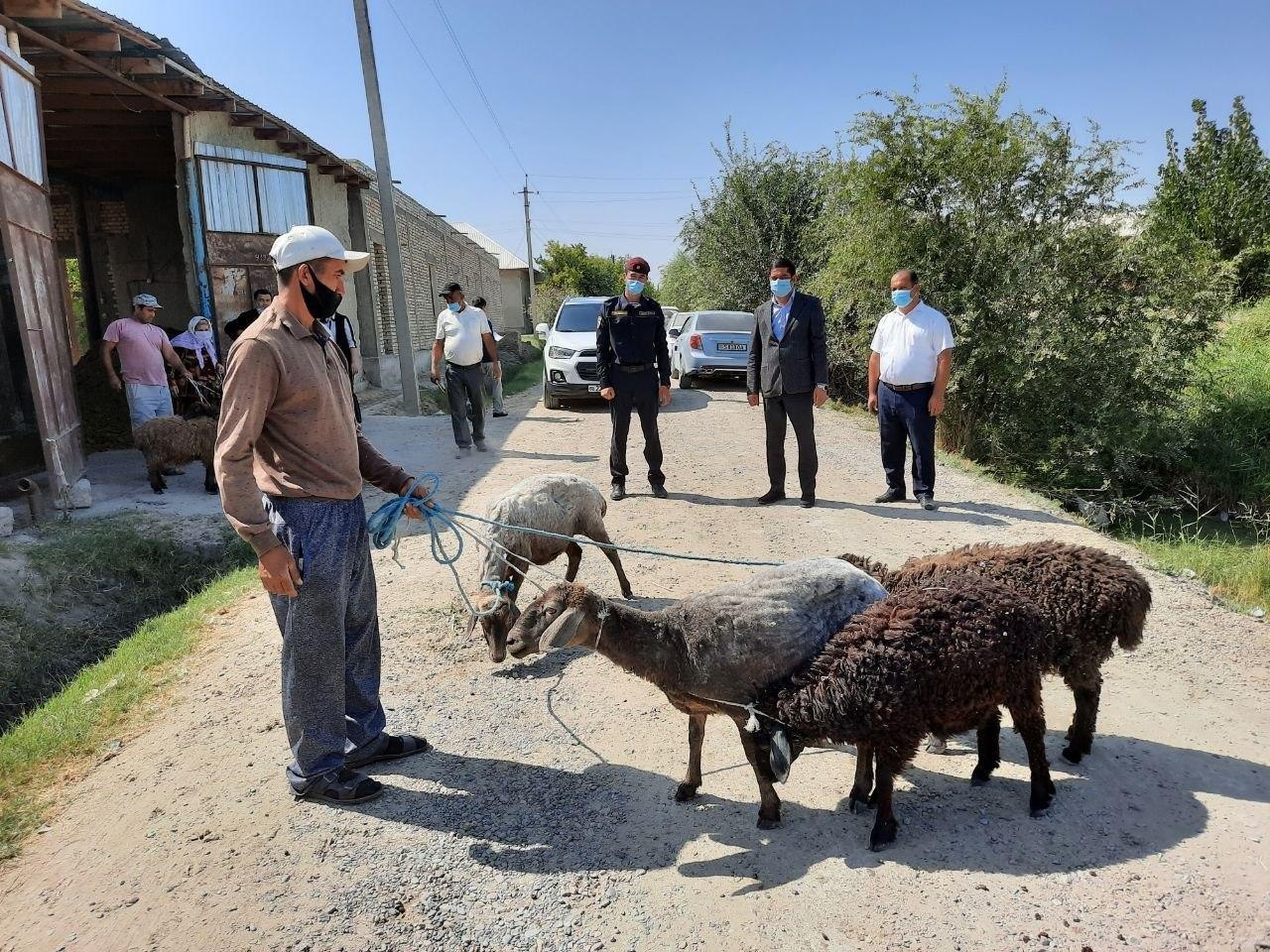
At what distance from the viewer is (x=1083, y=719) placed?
365 cm

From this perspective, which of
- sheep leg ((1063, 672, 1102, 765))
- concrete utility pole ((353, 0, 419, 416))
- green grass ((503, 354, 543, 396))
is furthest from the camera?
green grass ((503, 354, 543, 396))

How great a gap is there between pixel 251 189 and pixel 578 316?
5958mm

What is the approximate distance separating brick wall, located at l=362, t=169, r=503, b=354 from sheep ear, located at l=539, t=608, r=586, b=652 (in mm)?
12380

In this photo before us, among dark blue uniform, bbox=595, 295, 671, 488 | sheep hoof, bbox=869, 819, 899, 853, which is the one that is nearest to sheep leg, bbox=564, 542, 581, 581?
dark blue uniform, bbox=595, 295, 671, 488

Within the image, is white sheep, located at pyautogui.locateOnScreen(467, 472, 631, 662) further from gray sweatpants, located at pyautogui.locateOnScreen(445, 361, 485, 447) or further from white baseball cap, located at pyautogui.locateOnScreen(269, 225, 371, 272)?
gray sweatpants, located at pyautogui.locateOnScreen(445, 361, 485, 447)

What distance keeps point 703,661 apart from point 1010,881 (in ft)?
4.48

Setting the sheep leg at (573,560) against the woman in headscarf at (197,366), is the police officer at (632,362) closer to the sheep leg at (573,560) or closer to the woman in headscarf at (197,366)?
the sheep leg at (573,560)

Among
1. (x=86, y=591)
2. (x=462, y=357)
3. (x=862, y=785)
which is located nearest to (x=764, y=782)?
(x=862, y=785)

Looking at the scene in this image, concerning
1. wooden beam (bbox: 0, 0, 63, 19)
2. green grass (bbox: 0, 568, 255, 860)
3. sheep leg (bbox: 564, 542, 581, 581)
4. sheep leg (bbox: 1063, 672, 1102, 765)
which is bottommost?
green grass (bbox: 0, 568, 255, 860)

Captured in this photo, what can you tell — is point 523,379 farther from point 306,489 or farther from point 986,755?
point 986,755

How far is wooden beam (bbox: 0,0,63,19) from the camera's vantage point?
7.73m

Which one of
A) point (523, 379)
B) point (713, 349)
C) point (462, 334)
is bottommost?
point (523, 379)

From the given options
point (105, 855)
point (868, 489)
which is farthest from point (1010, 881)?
point (868, 489)

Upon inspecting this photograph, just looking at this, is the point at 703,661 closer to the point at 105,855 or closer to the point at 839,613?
the point at 839,613
